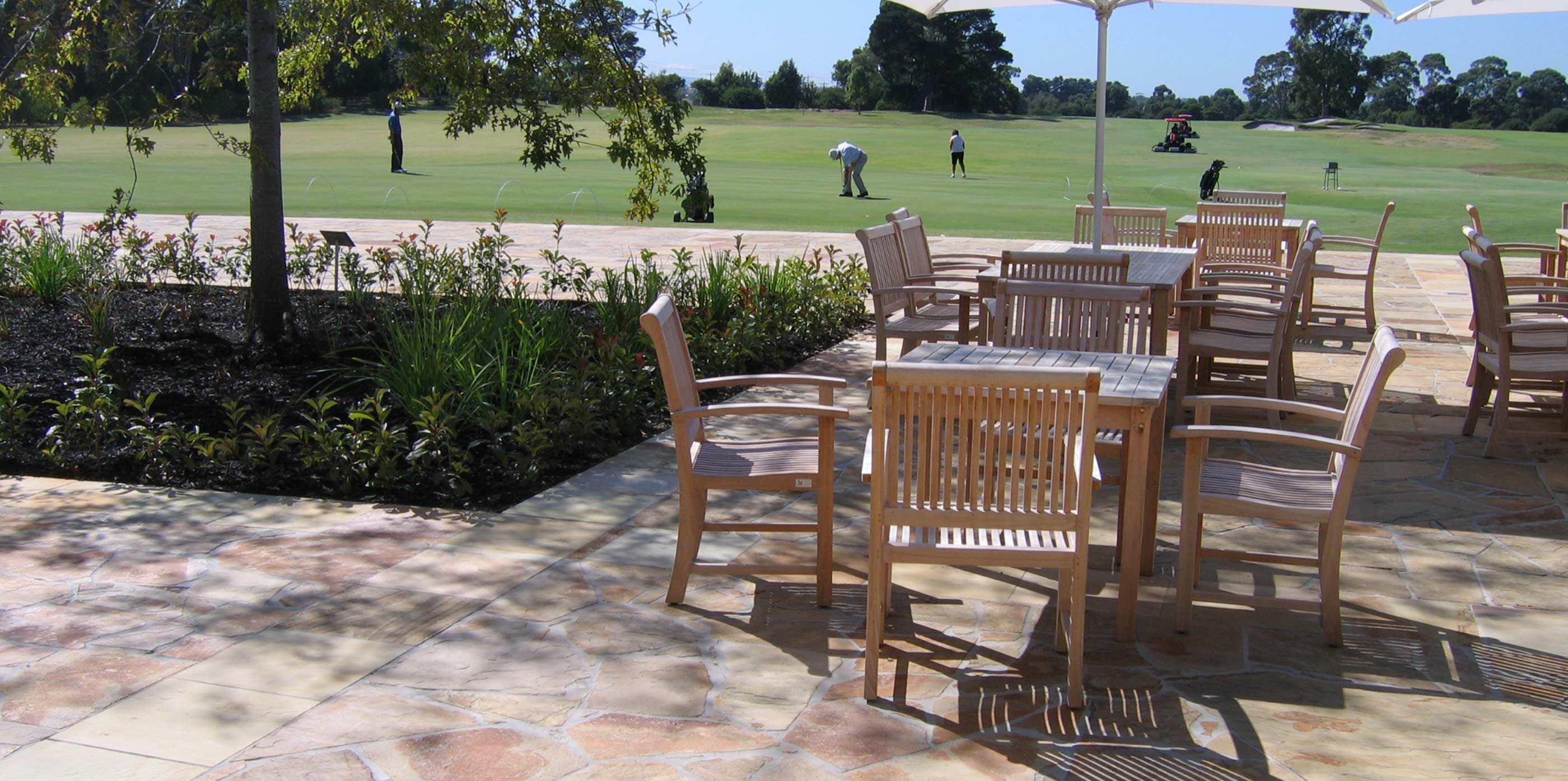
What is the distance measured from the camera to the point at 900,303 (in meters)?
9.03

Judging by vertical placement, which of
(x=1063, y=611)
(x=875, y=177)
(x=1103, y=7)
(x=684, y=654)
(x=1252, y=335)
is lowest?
(x=684, y=654)

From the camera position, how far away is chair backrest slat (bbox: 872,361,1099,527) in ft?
12.3

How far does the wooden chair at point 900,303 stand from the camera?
8289 millimetres

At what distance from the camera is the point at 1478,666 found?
4281 mm

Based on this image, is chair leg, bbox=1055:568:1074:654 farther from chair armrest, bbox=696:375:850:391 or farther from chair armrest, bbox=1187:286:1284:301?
chair armrest, bbox=1187:286:1284:301

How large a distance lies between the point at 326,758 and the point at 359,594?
4.26ft

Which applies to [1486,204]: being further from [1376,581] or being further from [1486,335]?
[1376,581]

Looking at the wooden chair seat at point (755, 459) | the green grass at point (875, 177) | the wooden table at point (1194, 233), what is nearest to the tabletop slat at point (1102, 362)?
the wooden chair seat at point (755, 459)

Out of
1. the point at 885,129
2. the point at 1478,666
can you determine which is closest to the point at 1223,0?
the point at 1478,666

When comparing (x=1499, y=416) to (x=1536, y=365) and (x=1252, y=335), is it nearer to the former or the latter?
(x=1536, y=365)

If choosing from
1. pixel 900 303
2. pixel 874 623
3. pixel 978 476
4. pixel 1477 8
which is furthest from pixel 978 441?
pixel 1477 8

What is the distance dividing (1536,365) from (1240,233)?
376cm

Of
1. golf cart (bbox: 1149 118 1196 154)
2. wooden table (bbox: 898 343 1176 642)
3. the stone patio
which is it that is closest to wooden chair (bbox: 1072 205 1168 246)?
the stone patio

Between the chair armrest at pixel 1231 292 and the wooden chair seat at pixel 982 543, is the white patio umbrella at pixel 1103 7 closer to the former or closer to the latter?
the chair armrest at pixel 1231 292
